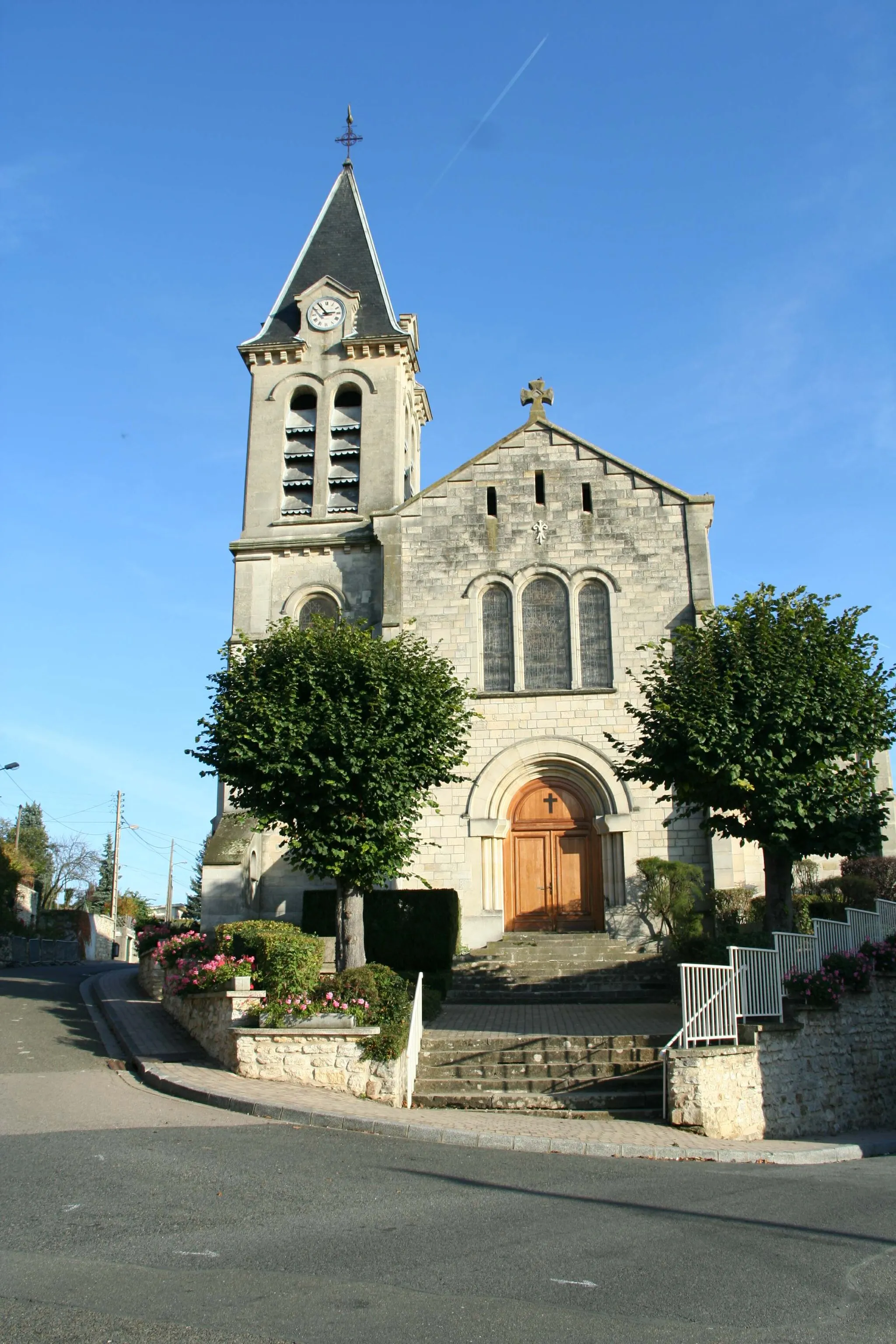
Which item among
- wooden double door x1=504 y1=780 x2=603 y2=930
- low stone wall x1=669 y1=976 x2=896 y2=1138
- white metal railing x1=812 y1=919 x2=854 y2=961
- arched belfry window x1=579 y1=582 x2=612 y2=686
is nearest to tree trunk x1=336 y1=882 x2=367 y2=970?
low stone wall x1=669 y1=976 x2=896 y2=1138

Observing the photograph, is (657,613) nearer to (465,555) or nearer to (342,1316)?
(465,555)

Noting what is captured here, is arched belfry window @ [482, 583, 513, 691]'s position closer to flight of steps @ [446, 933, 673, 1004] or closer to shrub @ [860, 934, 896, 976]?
flight of steps @ [446, 933, 673, 1004]

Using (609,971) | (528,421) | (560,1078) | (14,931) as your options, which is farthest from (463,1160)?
(14,931)

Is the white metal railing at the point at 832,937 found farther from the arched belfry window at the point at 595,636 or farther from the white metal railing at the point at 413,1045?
the arched belfry window at the point at 595,636

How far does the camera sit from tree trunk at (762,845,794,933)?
592 inches

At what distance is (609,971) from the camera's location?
17.8 m

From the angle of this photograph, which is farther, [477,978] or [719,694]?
[477,978]

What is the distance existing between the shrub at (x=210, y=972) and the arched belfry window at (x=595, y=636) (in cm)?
947

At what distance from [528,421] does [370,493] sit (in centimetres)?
388

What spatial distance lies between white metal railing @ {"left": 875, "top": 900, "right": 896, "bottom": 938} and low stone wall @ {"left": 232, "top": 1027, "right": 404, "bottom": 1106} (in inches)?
331

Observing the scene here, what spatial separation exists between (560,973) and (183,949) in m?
6.11

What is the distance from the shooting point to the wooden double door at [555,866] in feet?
66.3

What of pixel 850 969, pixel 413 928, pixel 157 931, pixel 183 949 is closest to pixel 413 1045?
pixel 183 949

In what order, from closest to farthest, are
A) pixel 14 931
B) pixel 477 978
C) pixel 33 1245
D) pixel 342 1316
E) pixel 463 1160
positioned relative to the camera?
pixel 342 1316 < pixel 33 1245 < pixel 463 1160 < pixel 477 978 < pixel 14 931
